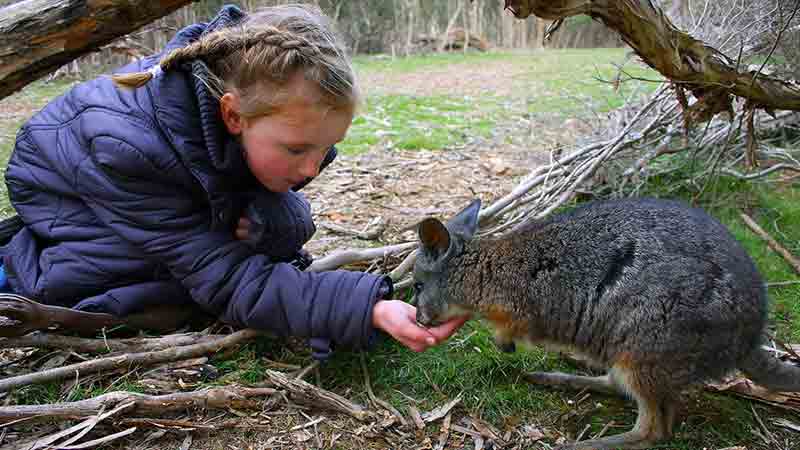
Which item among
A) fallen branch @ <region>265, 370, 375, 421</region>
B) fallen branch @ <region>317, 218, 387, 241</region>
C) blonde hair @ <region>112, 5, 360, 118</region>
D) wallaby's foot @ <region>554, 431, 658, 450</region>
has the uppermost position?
blonde hair @ <region>112, 5, 360, 118</region>

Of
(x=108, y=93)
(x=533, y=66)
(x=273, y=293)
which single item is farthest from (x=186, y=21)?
(x=273, y=293)

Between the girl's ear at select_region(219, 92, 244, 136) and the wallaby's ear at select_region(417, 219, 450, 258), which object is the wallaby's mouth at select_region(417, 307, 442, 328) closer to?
the wallaby's ear at select_region(417, 219, 450, 258)

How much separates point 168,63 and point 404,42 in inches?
645

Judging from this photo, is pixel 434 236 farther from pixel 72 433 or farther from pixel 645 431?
pixel 72 433

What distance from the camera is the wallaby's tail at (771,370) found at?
2375 millimetres

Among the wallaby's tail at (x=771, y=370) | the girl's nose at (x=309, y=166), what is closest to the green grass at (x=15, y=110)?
the girl's nose at (x=309, y=166)

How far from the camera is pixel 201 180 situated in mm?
2555

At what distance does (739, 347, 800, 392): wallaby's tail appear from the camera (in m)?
2.38

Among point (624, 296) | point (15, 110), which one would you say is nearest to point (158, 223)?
point (624, 296)

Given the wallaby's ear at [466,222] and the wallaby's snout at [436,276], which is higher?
the wallaby's ear at [466,222]

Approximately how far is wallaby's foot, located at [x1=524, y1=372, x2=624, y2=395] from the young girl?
43 centimetres

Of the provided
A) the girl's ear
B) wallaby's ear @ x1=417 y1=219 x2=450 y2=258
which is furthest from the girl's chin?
wallaby's ear @ x1=417 y1=219 x2=450 y2=258

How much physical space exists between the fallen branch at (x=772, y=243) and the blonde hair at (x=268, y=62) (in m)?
2.70

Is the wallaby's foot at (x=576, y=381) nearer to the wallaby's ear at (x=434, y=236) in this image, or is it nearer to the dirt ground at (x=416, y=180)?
the wallaby's ear at (x=434, y=236)
